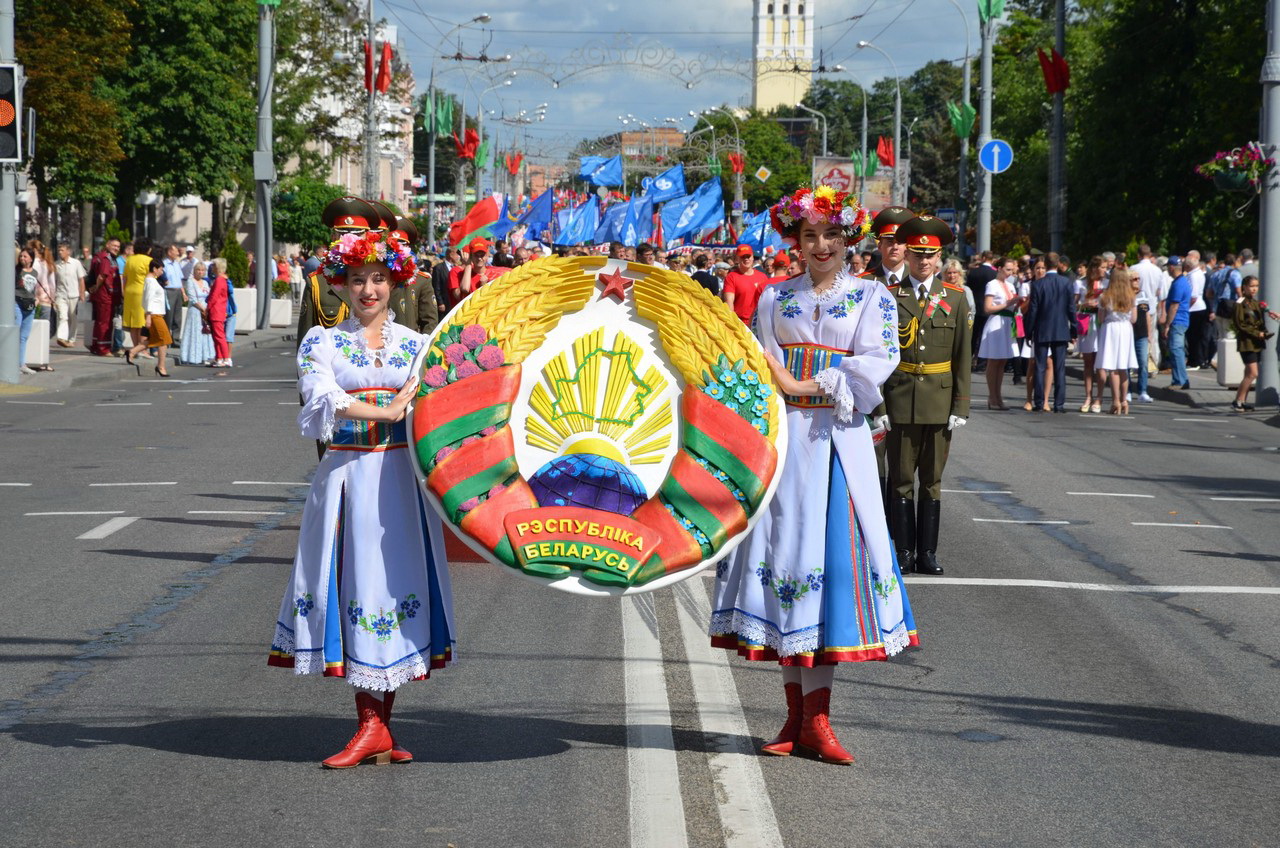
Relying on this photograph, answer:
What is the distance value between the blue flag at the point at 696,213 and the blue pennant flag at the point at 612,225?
1.19m

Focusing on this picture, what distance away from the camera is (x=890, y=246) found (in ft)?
33.8

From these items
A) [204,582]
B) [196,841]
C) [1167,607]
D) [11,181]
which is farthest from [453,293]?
[196,841]

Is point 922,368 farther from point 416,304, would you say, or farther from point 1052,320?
point 1052,320

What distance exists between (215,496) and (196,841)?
8.59 meters

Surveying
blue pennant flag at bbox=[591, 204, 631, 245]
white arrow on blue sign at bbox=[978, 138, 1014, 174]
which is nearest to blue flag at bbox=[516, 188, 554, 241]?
blue pennant flag at bbox=[591, 204, 631, 245]

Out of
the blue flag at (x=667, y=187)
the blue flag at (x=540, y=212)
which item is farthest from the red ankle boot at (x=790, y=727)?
the blue flag at (x=667, y=187)

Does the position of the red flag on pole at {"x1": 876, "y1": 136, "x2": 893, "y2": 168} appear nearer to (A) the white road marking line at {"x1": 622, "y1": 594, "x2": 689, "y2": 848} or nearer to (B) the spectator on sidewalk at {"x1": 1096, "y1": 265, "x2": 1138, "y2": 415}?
(B) the spectator on sidewalk at {"x1": 1096, "y1": 265, "x2": 1138, "y2": 415}

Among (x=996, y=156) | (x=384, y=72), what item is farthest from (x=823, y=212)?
(x=384, y=72)

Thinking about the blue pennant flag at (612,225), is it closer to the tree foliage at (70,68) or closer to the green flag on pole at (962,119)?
the green flag on pole at (962,119)

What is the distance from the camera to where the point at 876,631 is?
612cm

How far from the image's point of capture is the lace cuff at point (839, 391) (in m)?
6.20

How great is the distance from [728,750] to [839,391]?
131cm

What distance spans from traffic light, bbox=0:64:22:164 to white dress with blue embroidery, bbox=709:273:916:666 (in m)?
17.3

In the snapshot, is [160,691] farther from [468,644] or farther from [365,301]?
[365,301]
